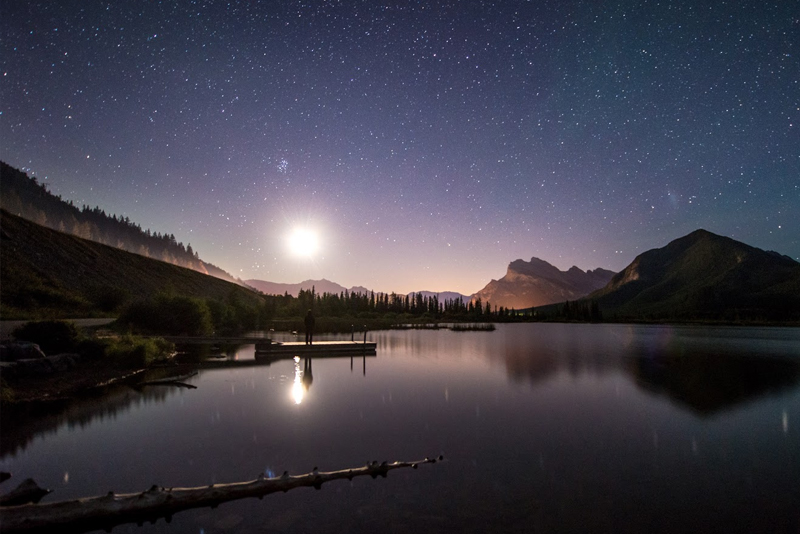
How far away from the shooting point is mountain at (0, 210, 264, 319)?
59.4 meters

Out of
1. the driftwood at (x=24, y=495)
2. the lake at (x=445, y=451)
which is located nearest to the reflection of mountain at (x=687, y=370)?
the lake at (x=445, y=451)

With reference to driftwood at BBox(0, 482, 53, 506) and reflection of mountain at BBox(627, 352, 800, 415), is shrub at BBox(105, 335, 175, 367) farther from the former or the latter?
reflection of mountain at BBox(627, 352, 800, 415)

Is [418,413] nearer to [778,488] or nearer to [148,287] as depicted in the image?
[778,488]

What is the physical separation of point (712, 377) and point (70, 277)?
11501 cm

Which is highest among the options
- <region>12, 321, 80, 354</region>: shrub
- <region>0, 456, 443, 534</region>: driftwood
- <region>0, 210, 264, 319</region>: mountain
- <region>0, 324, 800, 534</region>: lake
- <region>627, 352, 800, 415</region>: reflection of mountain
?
<region>0, 210, 264, 319</region>: mountain

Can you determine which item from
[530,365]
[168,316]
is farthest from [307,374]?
[168,316]

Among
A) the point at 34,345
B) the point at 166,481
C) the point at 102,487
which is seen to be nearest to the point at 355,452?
the point at 166,481

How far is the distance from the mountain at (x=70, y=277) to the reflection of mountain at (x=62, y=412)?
105ft

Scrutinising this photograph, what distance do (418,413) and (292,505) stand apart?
10.00 meters

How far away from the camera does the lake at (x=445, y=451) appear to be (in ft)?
29.8

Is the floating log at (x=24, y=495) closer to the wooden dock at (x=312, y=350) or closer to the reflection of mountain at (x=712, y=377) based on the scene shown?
the reflection of mountain at (x=712, y=377)

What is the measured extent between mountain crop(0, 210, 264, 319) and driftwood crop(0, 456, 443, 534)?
44.5m

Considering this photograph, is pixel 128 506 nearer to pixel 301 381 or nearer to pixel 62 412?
→ pixel 62 412

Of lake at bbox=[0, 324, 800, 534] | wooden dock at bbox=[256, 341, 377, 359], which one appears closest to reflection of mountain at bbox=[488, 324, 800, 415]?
lake at bbox=[0, 324, 800, 534]
